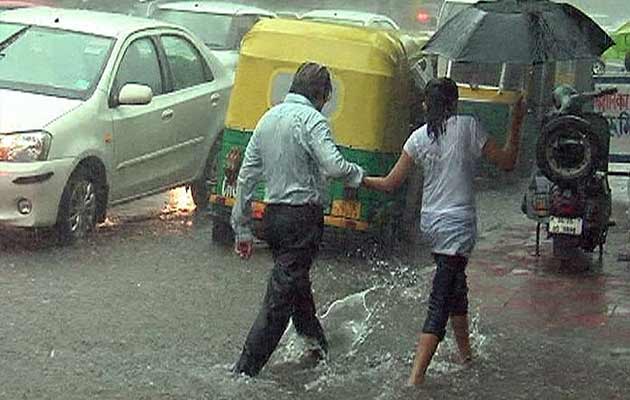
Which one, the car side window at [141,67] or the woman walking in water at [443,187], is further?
the car side window at [141,67]

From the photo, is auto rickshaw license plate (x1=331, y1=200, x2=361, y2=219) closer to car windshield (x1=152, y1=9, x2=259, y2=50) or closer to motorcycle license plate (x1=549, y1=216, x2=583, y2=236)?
motorcycle license plate (x1=549, y1=216, x2=583, y2=236)

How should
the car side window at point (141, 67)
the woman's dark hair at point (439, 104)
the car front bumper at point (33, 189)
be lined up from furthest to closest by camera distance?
the car side window at point (141, 67)
the car front bumper at point (33, 189)
the woman's dark hair at point (439, 104)

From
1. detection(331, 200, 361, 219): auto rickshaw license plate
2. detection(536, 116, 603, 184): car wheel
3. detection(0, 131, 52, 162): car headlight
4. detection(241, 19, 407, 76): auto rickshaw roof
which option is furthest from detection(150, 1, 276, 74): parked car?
detection(536, 116, 603, 184): car wheel

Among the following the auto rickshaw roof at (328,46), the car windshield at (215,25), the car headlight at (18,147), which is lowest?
the car windshield at (215,25)

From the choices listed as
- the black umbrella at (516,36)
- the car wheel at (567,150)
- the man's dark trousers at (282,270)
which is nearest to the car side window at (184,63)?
the car wheel at (567,150)

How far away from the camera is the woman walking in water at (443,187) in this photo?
786cm

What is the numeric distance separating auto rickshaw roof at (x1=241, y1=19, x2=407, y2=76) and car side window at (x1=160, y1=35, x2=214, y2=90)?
1.57m

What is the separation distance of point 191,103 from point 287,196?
569 cm

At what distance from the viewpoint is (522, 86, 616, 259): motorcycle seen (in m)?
11.3

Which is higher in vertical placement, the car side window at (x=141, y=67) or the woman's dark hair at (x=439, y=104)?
the woman's dark hair at (x=439, y=104)

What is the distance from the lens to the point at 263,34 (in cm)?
1188

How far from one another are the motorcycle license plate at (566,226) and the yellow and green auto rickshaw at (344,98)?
135cm

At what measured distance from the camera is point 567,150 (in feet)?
37.2

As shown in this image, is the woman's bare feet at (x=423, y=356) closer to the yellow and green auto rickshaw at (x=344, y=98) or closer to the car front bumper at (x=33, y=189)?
the yellow and green auto rickshaw at (x=344, y=98)
